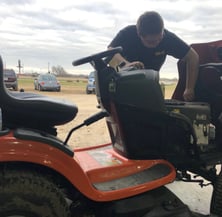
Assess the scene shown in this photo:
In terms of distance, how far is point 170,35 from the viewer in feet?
11.3

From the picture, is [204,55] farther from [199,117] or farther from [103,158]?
[103,158]

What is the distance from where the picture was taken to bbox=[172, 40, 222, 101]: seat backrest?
3523mm

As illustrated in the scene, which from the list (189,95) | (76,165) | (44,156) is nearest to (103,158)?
(76,165)

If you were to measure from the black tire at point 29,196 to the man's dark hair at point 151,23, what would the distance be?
1553 millimetres

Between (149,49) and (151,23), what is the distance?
328mm

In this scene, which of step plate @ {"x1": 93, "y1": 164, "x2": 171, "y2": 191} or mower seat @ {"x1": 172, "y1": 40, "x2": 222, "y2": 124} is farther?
mower seat @ {"x1": 172, "y1": 40, "x2": 222, "y2": 124}

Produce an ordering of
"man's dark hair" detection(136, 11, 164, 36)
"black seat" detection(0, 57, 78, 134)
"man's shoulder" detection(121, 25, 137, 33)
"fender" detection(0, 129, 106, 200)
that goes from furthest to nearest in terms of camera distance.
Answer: "man's shoulder" detection(121, 25, 137, 33) < "man's dark hair" detection(136, 11, 164, 36) < "black seat" detection(0, 57, 78, 134) < "fender" detection(0, 129, 106, 200)

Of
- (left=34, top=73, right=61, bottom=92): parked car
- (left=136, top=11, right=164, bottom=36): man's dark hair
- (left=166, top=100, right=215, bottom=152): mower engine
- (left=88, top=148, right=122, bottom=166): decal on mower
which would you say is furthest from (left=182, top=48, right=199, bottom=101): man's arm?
(left=34, top=73, right=61, bottom=92): parked car

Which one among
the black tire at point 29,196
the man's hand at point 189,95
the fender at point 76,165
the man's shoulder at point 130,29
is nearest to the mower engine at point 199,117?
the man's hand at point 189,95

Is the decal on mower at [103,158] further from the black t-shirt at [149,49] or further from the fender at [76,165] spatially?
the black t-shirt at [149,49]

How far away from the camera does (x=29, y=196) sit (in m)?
2.30

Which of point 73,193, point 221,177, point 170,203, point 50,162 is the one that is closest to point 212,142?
point 221,177

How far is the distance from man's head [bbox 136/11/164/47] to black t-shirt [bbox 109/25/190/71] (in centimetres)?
14

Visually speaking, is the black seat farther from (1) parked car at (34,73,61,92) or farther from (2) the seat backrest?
(1) parked car at (34,73,61,92)
